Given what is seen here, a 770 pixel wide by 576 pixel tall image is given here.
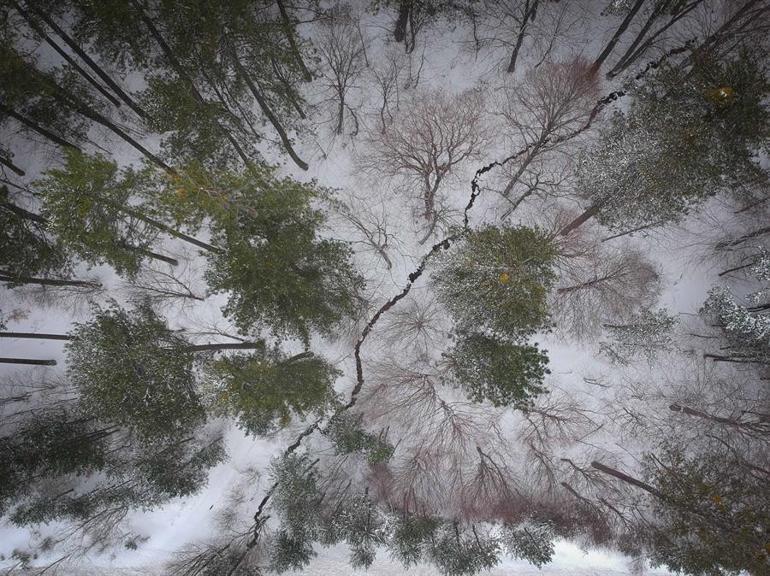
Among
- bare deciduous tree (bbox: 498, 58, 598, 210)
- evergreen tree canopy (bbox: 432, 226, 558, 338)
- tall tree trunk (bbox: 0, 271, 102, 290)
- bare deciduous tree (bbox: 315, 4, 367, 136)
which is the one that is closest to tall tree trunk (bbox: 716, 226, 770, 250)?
bare deciduous tree (bbox: 498, 58, 598, 210)

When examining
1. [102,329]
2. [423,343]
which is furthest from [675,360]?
[102,329]

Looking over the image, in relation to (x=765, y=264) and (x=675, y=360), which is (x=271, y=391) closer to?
(x=675, y=360)

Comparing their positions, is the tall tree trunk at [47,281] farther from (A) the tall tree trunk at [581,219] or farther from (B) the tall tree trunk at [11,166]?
(A) the tall tree trunk at [581,219]

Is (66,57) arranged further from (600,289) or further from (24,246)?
(600,289)

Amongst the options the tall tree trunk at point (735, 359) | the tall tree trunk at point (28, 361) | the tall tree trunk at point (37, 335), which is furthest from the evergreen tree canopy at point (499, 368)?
the tall tree trunk at point (28, 361)

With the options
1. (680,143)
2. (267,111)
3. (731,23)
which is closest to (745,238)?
(680,143)

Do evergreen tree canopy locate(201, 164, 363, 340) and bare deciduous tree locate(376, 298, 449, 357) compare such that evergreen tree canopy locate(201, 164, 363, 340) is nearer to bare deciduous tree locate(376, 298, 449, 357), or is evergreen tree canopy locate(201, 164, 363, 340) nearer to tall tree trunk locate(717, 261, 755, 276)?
bare deciduous tree locate(376, 298, 449, 357)
